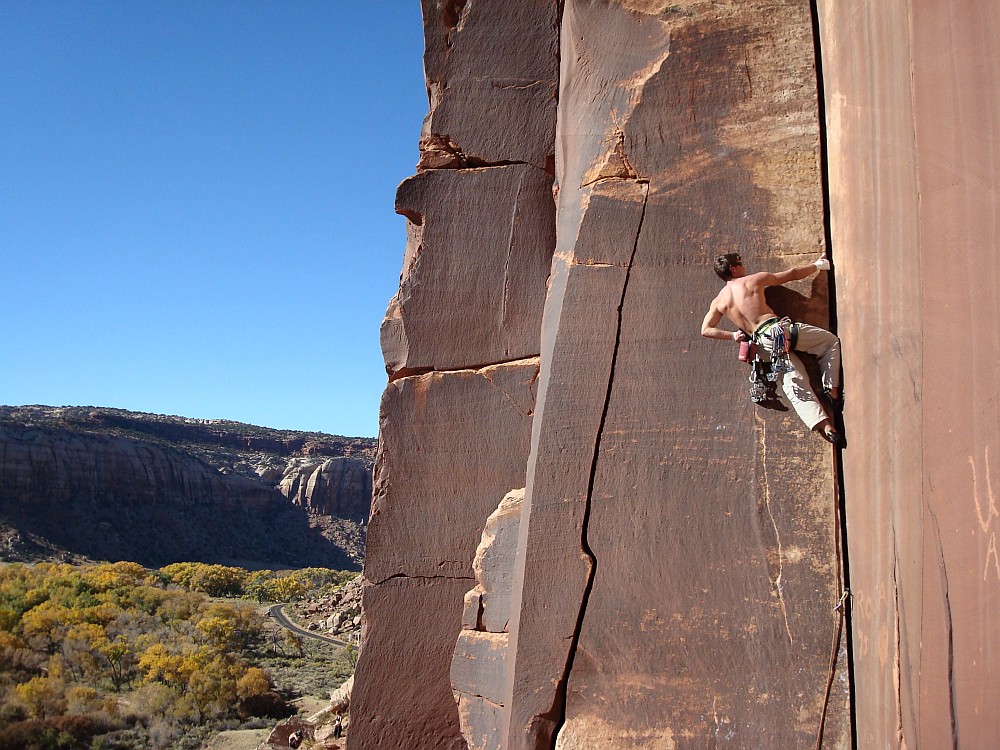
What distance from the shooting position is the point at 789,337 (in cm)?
411

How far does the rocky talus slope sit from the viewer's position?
3595cm

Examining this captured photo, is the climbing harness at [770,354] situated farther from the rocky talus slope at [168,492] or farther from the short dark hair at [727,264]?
the rocky talus slope at [168,492]

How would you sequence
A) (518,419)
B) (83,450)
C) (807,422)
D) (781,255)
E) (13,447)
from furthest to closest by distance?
(83,450), (13,447), (518,419), (781,255), (807,422)

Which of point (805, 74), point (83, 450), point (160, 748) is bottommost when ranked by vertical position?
point (160, 748)

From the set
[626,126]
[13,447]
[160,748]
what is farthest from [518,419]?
[13,447]

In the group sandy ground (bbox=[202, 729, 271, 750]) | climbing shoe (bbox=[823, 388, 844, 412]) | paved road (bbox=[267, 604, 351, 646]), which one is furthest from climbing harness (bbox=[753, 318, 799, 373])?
paved road (bbox=[267, 604, 351, 646])

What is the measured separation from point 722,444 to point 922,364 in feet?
3.74

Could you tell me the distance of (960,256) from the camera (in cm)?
314

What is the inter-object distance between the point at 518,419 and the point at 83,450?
40.1 meters

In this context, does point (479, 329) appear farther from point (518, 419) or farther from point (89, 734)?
point (89, 734)

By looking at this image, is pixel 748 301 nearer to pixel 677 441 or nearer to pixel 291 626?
pixel 677 441

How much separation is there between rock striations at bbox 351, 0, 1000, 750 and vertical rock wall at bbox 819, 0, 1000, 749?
14 mm

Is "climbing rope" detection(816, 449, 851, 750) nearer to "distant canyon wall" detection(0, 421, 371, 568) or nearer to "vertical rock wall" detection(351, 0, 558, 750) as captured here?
"vertical rock wall" detection(351, 0, 558, 750)

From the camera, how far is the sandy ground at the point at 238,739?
13.6m
